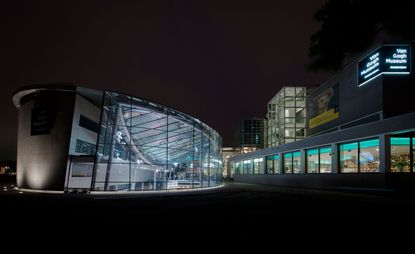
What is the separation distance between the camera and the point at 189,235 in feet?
30.4

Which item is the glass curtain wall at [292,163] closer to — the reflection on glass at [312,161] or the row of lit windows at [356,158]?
the row of lit windows at [356,158]

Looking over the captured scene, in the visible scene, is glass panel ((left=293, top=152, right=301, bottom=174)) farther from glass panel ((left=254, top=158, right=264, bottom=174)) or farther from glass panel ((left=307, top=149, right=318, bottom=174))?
glass panel ((left=254, top=158, right=264, bottom=174))

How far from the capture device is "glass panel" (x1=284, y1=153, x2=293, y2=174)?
41.3m

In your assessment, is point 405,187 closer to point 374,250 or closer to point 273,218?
point 273,218

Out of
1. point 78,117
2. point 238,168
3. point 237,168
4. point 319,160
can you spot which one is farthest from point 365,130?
point 237,168

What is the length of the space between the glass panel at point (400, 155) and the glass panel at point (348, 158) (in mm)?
3713

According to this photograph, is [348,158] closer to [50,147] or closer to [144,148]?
[144,148]

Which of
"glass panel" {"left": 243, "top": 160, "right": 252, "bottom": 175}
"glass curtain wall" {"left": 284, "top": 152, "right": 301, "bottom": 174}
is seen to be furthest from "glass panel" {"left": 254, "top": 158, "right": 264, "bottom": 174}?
"glass curtain wall" {"left": 284, "top": 152, "right": 301, "bottom": 174}

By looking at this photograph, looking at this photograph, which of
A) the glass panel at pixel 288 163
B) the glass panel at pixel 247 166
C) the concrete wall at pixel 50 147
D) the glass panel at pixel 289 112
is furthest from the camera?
the glass panel at pixel 247 166

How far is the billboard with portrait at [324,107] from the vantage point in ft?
120

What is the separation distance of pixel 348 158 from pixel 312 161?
6588 mm

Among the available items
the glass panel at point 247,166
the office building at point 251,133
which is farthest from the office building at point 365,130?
the office building at point 251,133
